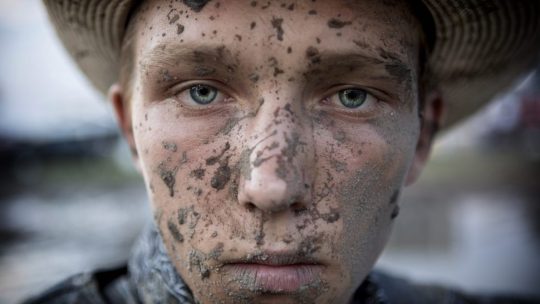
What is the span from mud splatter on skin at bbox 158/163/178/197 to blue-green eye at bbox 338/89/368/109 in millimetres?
521

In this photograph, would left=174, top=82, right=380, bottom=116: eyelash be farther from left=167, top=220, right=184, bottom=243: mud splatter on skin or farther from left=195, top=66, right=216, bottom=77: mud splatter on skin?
left=167, top=220, right=184, bottom=243: mud splatter on skin

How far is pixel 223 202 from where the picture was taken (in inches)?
51.4

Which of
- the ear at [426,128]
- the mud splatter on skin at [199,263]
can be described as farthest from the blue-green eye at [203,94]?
the ear at [426,128]

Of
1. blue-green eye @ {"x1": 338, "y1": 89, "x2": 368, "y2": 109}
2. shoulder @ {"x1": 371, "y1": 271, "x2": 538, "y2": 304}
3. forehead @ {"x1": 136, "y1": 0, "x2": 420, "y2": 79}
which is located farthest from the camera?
shoulder @ {"x1": 371, "y1": 271, "x2": 538, "y2": 304}

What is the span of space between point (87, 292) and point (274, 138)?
3.30 ft

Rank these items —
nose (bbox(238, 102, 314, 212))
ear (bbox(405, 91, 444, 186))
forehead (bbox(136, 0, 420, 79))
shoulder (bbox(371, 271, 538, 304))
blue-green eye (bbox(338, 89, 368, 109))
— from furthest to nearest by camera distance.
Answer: shoulder (bbox(371, 271, 538, 304)) < ear (bbox(405, 91, 444, 186)) < blue-green eye (bbox(338, 89, 368, 109)) < forehead (bbox(136, 0, 420, 79)) < nose (bbox(238, 102, 314, 212))

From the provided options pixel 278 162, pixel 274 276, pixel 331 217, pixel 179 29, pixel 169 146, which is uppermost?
pixel 179 29

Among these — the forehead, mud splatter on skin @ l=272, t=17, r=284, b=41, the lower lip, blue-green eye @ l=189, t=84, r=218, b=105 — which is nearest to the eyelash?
blue-green eye @ l=189, t=84, r=218, b=105

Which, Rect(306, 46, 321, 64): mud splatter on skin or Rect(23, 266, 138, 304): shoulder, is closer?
Rect(306, 46, 321, 64): mud splatter on skin

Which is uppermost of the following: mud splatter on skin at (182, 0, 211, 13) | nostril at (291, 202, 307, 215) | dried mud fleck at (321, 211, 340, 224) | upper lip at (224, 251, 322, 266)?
mud splatter on skin at (182, 0, 211, 13)

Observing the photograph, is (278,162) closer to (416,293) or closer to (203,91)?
(203,91)

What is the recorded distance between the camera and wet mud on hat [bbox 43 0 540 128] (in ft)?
5.32

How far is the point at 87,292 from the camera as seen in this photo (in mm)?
1786

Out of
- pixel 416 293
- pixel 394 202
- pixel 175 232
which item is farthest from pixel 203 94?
pixel 416 293
